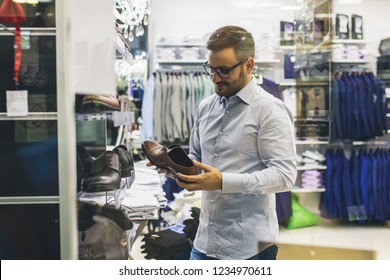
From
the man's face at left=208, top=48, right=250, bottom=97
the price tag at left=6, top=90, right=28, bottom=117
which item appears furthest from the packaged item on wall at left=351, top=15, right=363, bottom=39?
the price tag at left=6, top=90, right=28, bottom=117

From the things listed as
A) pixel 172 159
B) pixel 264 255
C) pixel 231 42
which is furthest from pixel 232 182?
pixel 231 42

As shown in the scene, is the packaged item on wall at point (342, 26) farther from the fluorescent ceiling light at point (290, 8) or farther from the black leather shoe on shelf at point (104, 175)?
the black leather shoe on shelf at point (104, 175)

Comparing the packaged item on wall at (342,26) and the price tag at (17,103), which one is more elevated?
the packaged item on wall at (342,26)

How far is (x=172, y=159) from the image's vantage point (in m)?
1.39

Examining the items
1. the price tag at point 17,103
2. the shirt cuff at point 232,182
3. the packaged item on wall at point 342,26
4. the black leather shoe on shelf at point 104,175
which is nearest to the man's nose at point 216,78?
the shirt cuff at point 232,182

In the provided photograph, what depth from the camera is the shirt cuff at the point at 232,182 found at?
130 centimetres

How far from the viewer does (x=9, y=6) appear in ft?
4.44

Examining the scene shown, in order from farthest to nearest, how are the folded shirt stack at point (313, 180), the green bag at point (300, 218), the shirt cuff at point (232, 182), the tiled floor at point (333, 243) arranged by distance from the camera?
1. the folded shirt stack at point (313, 180)
2. the green bag at point (300, 218)
3. the tiled floor at point (333, 243)
4. the shirt cuff at point (232, 182)

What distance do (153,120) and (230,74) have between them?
3.31 ft

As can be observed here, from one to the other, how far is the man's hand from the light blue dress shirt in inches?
0.9

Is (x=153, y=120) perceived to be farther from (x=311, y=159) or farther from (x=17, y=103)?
(x=17, y=103)

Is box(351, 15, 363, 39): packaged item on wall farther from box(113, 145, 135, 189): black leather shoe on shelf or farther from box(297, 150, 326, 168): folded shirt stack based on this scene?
box(113, 145, 135, 189): black leather shoe on shelf

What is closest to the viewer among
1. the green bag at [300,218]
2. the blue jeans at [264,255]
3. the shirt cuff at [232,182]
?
the shirt cuff at [232,182]

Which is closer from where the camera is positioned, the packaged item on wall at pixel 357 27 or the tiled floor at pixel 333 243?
the tiled floor at pixel 333 243
